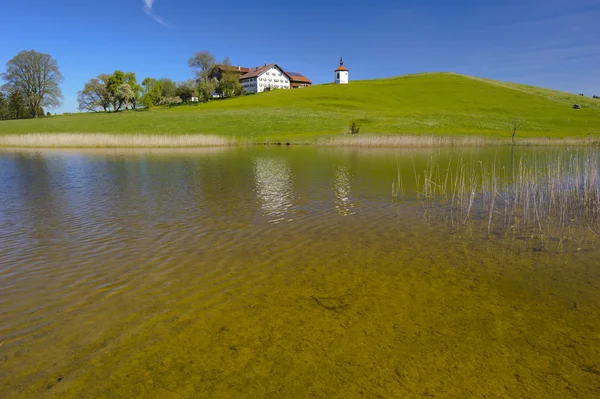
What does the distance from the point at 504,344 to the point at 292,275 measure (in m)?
3.26

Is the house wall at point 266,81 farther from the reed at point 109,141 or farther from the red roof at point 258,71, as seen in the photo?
the reed at point 109,141

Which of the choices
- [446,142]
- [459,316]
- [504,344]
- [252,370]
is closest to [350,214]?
[459,316]

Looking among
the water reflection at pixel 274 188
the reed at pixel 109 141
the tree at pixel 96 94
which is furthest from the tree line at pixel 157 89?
the water reflection at pixel 274 188

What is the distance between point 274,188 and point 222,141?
2415 cm

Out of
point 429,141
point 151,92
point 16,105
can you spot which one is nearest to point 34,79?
point 16,105

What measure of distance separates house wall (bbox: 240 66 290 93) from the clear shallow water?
11902cm

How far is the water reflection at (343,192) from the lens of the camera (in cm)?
1101

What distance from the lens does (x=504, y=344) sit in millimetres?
4391

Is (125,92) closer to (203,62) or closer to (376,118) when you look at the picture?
(203,62)

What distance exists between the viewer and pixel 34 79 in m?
77.4

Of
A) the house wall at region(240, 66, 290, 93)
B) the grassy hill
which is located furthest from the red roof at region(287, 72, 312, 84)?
the grassy hill

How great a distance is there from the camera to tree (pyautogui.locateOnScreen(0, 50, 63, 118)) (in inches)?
2958

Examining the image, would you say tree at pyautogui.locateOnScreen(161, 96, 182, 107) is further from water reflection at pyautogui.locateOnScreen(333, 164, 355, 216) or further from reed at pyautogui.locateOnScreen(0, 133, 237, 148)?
water reflection at pyautogui.locateOnScreen(333, 164, 355, 216)

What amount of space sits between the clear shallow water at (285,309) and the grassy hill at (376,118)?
31.0m
